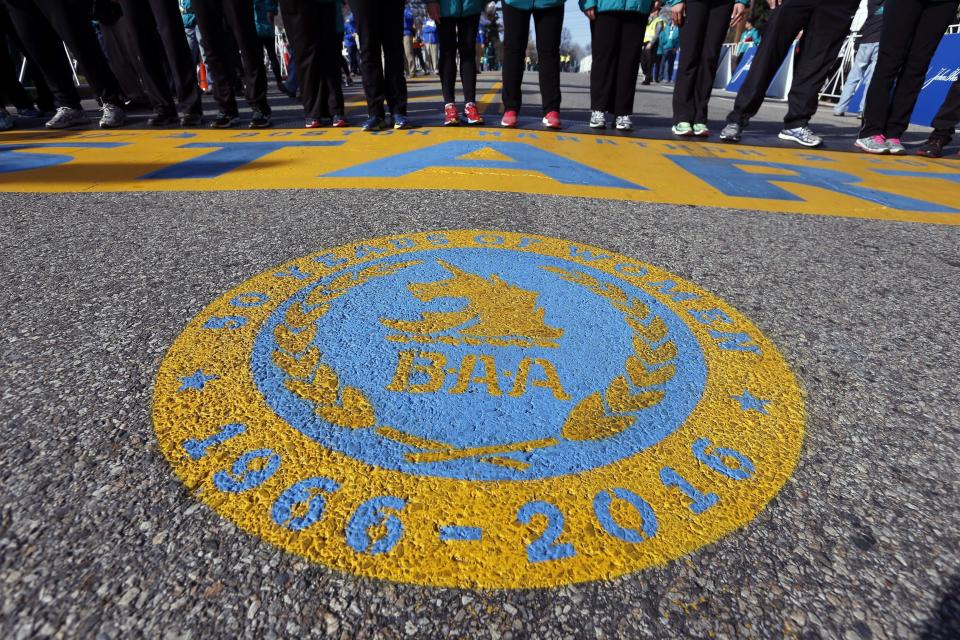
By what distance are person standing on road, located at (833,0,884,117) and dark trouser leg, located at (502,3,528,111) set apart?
597 centimetres

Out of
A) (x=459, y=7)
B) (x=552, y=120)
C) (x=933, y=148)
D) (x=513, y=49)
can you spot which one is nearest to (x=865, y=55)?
(x=933, y=148)

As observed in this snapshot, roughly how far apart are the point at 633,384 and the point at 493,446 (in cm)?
48

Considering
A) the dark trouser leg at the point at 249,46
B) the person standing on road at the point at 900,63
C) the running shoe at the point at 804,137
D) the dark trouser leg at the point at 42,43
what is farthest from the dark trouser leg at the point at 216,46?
the person standing on road at the point at 900,63

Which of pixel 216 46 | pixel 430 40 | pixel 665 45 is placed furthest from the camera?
pixel 430 40

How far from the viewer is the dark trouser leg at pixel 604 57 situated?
4.85m

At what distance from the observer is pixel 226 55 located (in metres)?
5.18

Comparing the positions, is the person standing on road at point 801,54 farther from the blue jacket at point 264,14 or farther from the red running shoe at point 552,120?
the blue jacket at point 264,14

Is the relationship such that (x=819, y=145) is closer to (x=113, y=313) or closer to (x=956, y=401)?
(x=956, y=401)

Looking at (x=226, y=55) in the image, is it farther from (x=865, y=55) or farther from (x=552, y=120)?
(x=865, y=55)

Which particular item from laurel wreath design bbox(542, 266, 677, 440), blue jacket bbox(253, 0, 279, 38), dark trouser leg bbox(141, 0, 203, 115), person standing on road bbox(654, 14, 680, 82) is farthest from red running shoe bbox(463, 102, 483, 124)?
person standing on road bbox(654, 14, 680, 82)

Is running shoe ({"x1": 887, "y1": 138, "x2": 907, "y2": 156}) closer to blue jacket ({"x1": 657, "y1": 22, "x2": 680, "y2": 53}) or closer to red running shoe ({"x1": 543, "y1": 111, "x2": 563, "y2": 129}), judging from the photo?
red running shoe ({"x1": 543, "y1": 111, "x2": 563, "y2": 129})

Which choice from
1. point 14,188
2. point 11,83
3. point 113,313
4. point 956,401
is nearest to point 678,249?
point 956,401

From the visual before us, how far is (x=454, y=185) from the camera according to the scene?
3.17 meters

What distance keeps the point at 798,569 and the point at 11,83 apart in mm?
8497
